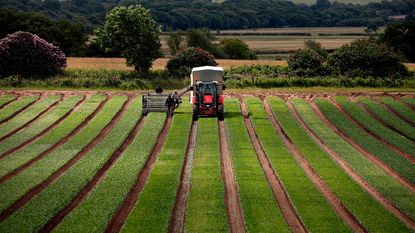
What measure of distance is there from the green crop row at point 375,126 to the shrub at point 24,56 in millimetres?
27970

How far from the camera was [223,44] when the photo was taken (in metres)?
98.1

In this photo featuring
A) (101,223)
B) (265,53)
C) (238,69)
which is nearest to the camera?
(101,223)

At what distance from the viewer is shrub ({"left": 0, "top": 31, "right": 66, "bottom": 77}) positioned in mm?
60112

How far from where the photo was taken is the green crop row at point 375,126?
1372 inches

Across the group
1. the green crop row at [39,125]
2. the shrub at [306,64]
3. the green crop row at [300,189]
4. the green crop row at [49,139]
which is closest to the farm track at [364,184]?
the green crop row at [300,189]

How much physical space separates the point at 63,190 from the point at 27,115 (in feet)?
63.1

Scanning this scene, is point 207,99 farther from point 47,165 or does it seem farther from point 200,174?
point 47,165

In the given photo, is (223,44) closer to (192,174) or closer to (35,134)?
(35,134)

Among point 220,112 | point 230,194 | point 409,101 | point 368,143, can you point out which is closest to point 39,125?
point 220,112

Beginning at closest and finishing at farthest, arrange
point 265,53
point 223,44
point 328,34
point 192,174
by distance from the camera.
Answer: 1. point 192,174
2. point 223,44
3. point 265,53
4. point 328,34

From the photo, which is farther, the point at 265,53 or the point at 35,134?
the point at 265,53

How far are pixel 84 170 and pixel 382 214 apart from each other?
1327cm

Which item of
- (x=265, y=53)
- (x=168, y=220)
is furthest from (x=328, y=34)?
(x=168, y=220)

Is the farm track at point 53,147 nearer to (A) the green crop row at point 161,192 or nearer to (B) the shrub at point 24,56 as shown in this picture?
(A) the green crop row at point 161,192
